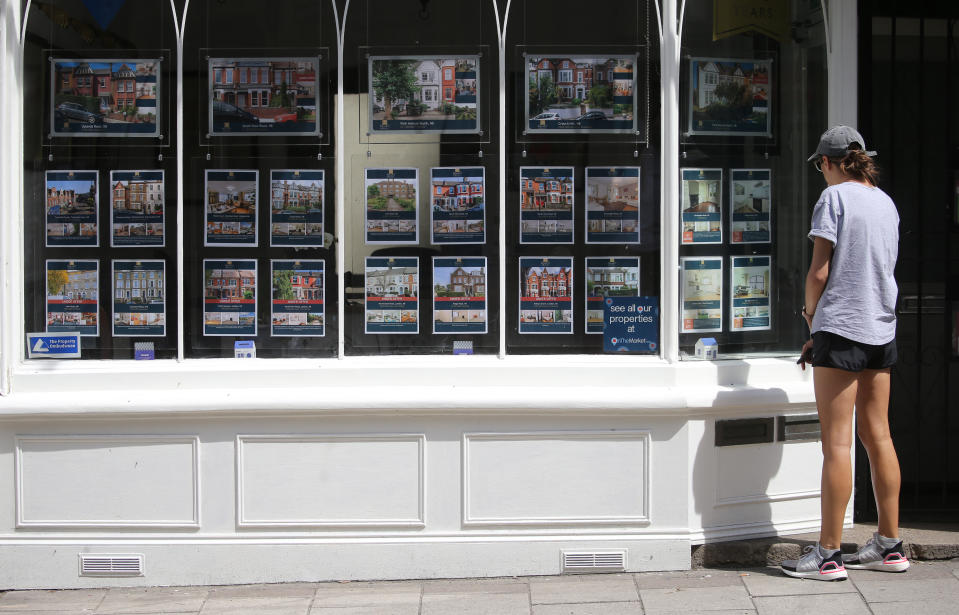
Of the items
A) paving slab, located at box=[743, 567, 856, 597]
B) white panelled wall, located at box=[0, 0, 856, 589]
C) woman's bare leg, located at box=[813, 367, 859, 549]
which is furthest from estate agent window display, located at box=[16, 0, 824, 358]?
paving slab, located at box=[743, 567, 856, 597]

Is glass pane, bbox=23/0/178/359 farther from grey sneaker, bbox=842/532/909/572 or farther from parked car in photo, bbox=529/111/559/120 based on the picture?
grey sneaker, bbox=842/532/909/572

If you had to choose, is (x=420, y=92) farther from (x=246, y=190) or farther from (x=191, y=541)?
(x=191, y=541)

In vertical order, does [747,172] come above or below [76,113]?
below

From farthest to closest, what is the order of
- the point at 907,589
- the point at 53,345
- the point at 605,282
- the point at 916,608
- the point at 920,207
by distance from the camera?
the point at 920,207, the point at 605,282, the point at 53,345, the point at 907,589, the point at 916,608

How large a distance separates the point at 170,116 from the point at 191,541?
223 cm

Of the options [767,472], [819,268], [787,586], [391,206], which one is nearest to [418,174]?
[391,206]

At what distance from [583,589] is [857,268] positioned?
2.07 metres

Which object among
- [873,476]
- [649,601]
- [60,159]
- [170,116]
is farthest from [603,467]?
[60,159]

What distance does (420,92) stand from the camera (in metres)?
5.27

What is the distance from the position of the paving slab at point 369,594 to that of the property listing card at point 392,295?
4.33 ft

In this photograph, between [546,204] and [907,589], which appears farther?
[546,204]

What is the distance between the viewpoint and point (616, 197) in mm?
5301

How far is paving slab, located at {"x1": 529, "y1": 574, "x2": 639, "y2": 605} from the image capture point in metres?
4.79

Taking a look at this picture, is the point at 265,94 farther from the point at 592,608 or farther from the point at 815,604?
the point at 815,604
